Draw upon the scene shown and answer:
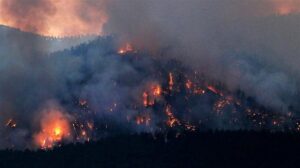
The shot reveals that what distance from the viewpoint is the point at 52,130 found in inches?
4884

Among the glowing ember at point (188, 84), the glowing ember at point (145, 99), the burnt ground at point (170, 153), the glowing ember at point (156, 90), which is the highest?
the glowing ember at point (188, 84)

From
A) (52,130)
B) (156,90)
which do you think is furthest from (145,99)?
(52,130)

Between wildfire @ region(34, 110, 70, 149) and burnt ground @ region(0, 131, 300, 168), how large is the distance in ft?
15.1

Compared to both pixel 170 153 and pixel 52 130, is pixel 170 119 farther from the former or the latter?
pixel 52 130

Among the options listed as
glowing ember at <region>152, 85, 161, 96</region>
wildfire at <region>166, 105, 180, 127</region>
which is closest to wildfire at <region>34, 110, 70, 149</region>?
wildfire at <region>166, 105, 180, 127</region>

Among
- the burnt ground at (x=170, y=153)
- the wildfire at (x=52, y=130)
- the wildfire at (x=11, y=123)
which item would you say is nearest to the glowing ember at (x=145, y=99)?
the burnt ground at (x=170, y=153)

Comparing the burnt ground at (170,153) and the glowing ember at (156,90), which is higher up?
the glowing ember at (156,90)

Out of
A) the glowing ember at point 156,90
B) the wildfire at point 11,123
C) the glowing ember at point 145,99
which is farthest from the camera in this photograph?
the glowing ember at point 156,90

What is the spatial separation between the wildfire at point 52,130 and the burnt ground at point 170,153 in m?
4.60

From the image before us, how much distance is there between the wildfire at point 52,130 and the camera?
397 feet

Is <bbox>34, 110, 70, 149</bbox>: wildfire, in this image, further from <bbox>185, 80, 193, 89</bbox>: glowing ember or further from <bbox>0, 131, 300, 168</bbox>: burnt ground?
<bbox>185, 80, 193, 89</bbox>: glowing ember

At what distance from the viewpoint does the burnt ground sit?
111 meters

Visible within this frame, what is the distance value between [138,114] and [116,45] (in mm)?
31014

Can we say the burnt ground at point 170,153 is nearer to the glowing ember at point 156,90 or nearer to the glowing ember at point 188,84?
the glowing ember at point 156,90
